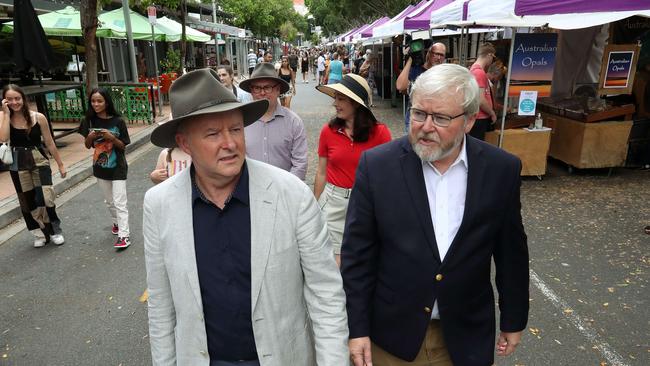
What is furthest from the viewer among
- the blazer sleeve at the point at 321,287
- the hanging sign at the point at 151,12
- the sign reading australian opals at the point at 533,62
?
the hanging sign at the point at 151,12

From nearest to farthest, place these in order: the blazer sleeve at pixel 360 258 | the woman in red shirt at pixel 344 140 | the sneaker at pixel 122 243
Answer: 1. the blazer sleeve at pixel 360 258
2. the woman in red shirt at pixel 344 140
3. the sneaker at pixel 122 243

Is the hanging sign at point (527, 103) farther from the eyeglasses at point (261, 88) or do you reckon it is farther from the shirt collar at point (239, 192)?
the shirt collar at point (239, 192)

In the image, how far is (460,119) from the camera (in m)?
1.81

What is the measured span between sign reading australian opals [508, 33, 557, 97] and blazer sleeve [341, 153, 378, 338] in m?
6.19

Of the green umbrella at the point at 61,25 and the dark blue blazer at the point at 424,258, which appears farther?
the green umbrella at the point at 61,25

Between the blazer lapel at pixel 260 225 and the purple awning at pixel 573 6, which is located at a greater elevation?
the purple awning at pixel 573 6

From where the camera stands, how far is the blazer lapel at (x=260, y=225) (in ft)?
5.36

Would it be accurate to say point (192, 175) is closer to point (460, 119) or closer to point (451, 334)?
point (460, 119)

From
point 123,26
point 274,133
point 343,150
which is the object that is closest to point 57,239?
point 274,133

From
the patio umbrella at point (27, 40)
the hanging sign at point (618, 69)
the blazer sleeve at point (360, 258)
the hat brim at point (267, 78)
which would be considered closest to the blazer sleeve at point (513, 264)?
the blazer sleeve at point (360, 258)

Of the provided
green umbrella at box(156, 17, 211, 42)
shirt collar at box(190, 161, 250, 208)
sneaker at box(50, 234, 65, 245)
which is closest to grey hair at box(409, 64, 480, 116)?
shirt collar at box(190, 161, 250, 208)

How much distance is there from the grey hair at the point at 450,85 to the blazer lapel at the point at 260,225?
0.70 metres

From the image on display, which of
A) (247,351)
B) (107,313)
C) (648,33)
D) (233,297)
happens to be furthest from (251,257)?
(648,33)

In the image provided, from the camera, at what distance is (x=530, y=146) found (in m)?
7.34
